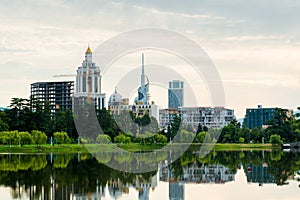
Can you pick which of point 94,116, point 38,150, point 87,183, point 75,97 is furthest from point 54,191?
point 75,97

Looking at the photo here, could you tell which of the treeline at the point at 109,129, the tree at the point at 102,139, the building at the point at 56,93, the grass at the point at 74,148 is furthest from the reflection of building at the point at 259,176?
the building at the point at 56,93

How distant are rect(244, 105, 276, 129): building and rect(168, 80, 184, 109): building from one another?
44.1 m

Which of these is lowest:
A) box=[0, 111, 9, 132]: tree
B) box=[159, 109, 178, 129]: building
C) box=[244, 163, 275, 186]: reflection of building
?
box=[244, 163, 275, 186]: reflection of building

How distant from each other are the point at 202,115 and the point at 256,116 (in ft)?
106

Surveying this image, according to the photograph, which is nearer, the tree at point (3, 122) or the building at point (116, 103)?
the tree at point (3, 122)

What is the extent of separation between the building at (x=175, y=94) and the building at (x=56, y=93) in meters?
21.7

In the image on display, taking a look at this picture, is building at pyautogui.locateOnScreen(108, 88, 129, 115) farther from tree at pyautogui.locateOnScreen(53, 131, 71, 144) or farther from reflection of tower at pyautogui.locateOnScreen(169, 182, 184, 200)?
reflection of tower at pyautogui.locateOnScreen(169, 182, 184, 200)

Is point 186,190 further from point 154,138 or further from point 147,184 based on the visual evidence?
point 154,138

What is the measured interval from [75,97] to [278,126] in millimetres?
39302

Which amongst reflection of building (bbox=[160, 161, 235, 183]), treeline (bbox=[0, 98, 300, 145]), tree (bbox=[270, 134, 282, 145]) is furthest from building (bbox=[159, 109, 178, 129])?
reflection of building (bbox=[160, 161, 235, 183])

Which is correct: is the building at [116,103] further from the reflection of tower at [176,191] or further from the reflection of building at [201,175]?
the reflection of tower at [176,191]

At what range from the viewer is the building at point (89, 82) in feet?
317

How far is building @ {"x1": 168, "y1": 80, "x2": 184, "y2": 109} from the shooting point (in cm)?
8974

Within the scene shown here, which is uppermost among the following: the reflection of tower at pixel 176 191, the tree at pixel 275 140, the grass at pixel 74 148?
A: the tree at pixel 275 140
